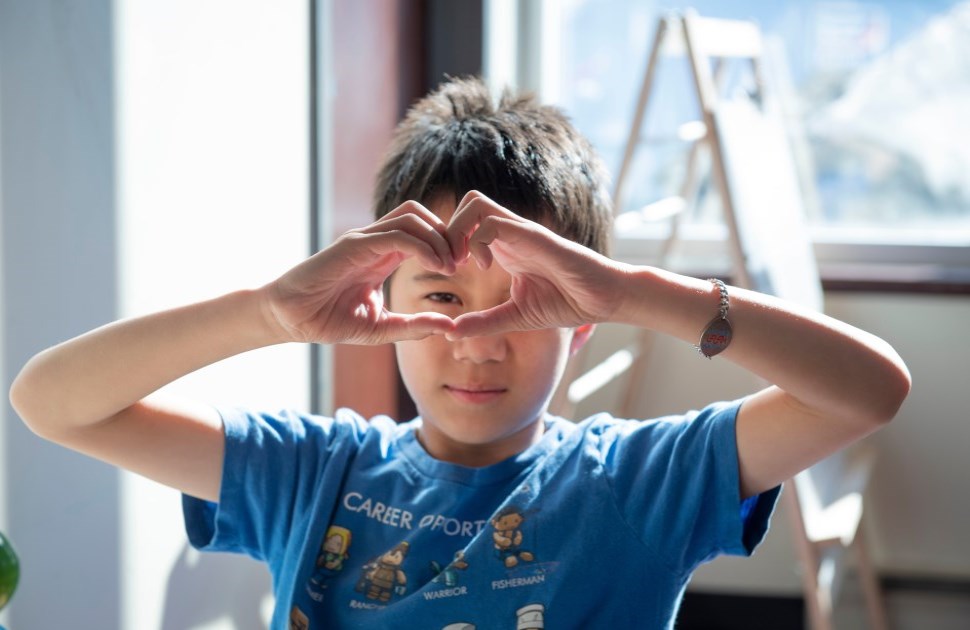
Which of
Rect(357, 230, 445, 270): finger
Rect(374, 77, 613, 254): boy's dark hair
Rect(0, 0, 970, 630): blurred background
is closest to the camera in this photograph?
Rect(357, 230, 445, 270): finger

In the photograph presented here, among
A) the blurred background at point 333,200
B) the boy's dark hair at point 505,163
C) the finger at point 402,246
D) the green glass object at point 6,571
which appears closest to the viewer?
the green glass object at point 6,571

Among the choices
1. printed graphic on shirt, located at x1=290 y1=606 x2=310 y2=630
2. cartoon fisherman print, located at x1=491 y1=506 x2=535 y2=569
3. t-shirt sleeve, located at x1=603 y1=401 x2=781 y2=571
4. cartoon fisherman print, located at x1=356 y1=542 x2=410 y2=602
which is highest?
t-shirt sleeve, located at x1=603 y1=401 x2=781 y2=571

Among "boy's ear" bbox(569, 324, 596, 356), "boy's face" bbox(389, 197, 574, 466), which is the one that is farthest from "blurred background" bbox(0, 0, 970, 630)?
"boy's ear" bbox(569, 324, 596, 356)

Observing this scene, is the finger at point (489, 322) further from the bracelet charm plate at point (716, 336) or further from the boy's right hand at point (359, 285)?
the bracelet charm plate at point (716, 336)

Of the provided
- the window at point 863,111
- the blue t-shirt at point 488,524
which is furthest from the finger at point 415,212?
the window at point 863,111

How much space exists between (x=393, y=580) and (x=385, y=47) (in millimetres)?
1301

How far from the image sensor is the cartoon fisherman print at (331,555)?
35.7 inches

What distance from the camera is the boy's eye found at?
3.07ft

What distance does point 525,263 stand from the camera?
798mm

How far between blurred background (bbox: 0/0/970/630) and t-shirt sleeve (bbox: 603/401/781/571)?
1.53 feet

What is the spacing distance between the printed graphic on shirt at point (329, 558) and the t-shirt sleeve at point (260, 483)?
1.6 inches

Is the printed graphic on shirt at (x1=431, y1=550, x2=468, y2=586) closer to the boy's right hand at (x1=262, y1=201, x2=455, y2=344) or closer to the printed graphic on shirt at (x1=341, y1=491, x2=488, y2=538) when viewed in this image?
the printed graphic on shirt at (x1=341, y1=491, x2=488, y2=538)

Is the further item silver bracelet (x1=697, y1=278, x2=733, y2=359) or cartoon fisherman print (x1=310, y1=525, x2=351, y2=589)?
cartoon fisherman print (x1=310, y1=525, x2=351, y2=589)

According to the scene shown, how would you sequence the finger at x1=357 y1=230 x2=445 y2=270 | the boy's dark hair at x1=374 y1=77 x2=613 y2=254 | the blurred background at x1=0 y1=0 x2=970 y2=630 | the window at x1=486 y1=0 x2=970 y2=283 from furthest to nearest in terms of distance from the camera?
the window at x1=486 y1=0 x2=970 y2=283 → the boy's dark hair at x1=374 y1=77 x2=613 y2=254 → the blurred background at x1=0 y1=0 x2=970 y2=630 → the finger at x1=357 y1=230 x2=445 y2=270
